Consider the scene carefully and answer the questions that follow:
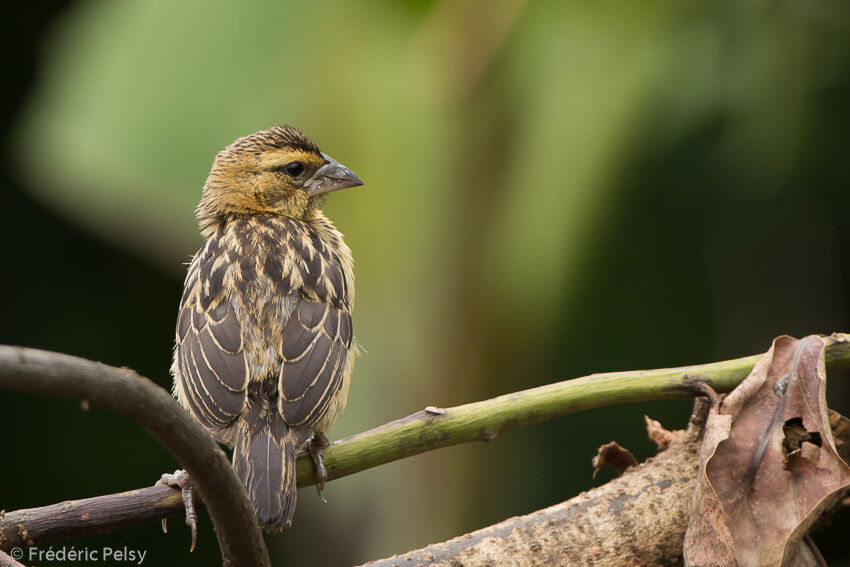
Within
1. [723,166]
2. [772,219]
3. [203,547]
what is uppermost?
[723,166]

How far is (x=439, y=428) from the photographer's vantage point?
108 inches

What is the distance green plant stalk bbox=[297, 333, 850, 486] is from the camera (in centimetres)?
275

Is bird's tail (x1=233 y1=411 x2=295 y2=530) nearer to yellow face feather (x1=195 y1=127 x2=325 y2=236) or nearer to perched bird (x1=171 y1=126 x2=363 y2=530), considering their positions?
perched bird (x1=171 y1=126 x2=363 y2=530)

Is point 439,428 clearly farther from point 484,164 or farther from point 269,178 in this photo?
point 484,164

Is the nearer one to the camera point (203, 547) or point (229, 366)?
point (229, 366)

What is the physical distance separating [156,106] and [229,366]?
1.95 meters

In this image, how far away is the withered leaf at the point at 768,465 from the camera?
9.23 feet

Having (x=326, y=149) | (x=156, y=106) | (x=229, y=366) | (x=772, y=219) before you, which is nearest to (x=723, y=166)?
(x=772, y=219)

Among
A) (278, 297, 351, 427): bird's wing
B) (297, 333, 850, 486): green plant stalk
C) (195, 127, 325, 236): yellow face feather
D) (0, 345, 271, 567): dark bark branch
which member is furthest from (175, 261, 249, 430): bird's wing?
(0, 345, 271, 567): dark bark branch

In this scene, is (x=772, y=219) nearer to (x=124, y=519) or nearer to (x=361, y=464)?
(x=361, y=464)

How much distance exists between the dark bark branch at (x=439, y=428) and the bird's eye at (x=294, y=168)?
1.81 metres

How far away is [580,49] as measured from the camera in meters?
5.16

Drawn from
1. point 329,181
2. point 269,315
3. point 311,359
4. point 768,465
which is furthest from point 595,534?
point 329,181

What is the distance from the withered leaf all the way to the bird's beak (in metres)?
2.02
